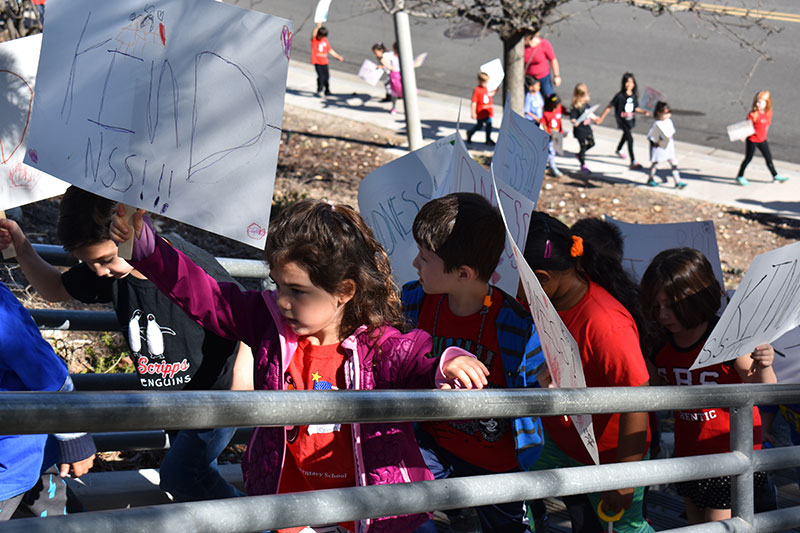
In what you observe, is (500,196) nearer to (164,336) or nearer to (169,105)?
(169,105)

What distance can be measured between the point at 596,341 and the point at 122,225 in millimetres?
1500

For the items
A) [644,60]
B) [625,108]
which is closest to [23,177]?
[625,108]

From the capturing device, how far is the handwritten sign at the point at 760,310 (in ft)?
8.50

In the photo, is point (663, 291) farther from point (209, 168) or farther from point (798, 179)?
point (798, 179)

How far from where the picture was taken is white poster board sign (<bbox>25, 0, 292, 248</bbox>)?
2.24m

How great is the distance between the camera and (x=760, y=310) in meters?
2.64

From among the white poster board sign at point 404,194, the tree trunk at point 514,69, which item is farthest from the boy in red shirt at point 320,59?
the white poster board sign at point 404,194

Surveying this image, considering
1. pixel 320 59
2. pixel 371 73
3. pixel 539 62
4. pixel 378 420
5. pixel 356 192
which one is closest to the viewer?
pixel 378 420

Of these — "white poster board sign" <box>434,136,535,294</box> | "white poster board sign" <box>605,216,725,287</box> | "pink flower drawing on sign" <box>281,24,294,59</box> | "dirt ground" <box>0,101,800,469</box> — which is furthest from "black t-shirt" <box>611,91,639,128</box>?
"pink flower drawing on sign" <box>281,24,294,59</box>

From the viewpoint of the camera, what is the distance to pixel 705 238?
13.2 feet

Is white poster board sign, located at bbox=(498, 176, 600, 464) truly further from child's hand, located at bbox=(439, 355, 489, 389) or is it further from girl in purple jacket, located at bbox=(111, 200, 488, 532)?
girl in purple jacket, located at bbox=(111, 200, 488, 532)

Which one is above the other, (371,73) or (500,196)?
(500,196)

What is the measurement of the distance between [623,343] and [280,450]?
3.74 ft

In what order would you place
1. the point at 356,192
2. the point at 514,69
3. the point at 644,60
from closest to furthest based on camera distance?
the point at 356,192 → the point at 514,69 → the point at 644,60
